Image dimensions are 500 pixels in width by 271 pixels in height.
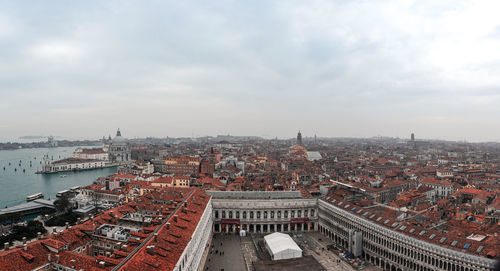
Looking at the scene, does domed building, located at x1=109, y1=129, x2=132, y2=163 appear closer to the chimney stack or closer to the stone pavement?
the stone pavement

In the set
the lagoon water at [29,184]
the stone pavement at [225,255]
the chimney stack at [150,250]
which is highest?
the chimney stack at [150,250]

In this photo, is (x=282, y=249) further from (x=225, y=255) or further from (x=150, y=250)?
(x=150, y=250)

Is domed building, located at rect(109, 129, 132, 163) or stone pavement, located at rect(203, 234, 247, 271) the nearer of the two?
stone pavement, located at rect(203, 234, 247, 271)

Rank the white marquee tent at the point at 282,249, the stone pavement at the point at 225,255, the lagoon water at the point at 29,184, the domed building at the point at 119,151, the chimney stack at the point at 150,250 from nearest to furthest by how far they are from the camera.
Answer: the chimney stack at the point at 150,250 → the stone pavement at the point at 225,255 → the white marquee tent at the point at 282,249 → the lagoon water at the point at 29,184 → the domed building at the point at 119,151

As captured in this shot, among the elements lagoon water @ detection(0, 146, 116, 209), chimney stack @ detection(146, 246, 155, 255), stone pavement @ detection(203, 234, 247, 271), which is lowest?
stone pavement @ detection(203, 234, 247, 271)

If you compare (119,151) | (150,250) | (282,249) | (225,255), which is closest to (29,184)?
(119,151)

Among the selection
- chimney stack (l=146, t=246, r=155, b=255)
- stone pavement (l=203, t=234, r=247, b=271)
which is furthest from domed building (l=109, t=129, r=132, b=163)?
chimney stack (l=146, t=246, r=155, b=255)

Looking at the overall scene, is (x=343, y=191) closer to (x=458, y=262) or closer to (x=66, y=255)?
(x=458, y=262)

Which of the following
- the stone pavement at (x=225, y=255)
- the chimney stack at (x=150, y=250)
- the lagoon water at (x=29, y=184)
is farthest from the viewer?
the lagoon water at (x=29, y=184)

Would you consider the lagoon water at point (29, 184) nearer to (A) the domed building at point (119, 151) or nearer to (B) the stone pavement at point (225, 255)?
(A) the domed building at point (119, 151)

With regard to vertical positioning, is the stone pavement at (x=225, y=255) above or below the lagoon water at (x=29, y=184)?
below

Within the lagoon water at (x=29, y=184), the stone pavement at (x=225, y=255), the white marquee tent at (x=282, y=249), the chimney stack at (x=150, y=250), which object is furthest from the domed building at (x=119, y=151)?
the chimney stack at (x=150, y=250)

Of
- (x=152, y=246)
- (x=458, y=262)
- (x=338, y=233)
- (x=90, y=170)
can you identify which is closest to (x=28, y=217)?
(x=152, y=246)
